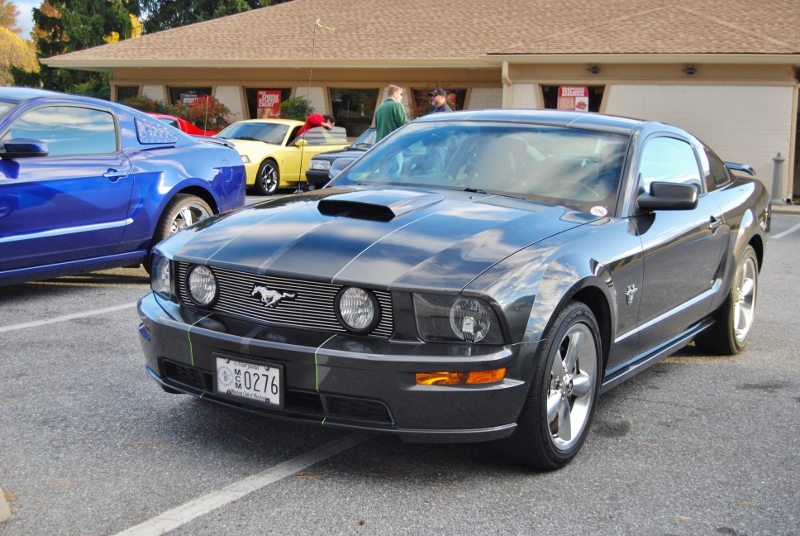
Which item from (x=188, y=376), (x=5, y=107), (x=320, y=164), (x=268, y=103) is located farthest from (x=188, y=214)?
(x=268, y=103)

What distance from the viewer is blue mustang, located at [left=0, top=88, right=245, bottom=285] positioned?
6309mm

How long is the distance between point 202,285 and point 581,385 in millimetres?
1642

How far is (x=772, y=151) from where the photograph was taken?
1934cm

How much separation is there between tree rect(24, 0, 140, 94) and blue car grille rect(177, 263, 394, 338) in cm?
3733

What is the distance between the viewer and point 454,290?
131 inches

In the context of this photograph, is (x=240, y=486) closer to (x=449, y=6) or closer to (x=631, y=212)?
(x=631, y=212)

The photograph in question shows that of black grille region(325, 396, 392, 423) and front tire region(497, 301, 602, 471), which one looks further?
front tire region(497, 301, 602, 471)

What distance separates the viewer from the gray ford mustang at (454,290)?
335 centimetres

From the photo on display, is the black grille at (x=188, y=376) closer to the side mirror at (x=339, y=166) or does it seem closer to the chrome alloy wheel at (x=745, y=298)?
the side mirror at (x=339, y=166)

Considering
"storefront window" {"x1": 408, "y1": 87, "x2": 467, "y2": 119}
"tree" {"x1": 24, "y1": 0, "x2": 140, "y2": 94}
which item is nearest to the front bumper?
"storefront window" {"x1": 408, "y1": 87, "x2": 467, "y2": 119}

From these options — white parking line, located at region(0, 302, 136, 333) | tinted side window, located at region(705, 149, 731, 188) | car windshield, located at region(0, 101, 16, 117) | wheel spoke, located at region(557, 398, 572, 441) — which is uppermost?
car windshield, located at region(0, 101, 16, 117)

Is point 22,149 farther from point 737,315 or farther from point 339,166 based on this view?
point 737,315

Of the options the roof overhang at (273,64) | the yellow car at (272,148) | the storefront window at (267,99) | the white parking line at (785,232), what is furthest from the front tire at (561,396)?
the storefront window at (267,99)

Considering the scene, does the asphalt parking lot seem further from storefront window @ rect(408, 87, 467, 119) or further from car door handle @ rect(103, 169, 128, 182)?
storefront window @ rect(408, 87, 467, 119)
